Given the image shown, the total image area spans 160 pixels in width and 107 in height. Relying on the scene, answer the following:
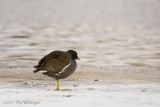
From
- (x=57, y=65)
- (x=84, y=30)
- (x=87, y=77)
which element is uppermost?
(x=84, y=30)

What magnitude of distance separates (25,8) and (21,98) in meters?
36.2

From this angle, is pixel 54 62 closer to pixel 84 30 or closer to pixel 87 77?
pixel 87 77

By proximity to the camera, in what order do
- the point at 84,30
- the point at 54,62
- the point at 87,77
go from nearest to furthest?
the point at 54,62, the point at 87,77, the point at 84,30

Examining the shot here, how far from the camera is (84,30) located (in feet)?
102

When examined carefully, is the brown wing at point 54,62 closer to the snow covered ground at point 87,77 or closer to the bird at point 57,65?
the bird at point 57,65

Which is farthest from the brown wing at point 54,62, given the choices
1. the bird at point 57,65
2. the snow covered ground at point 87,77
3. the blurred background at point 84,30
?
the blurred background at point 84,30

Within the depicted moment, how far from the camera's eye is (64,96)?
721 cm

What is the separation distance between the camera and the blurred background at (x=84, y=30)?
16.2m

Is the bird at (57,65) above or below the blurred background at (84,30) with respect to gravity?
below

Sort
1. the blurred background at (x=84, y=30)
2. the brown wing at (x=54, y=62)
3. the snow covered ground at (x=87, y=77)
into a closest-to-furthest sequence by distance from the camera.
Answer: the snow covered ground at (x=87, y=77)
the brown wing at (x=54, y=62)
the blurred background at (x=84, y=30)

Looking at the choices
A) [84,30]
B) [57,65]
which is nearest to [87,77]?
[57,65]

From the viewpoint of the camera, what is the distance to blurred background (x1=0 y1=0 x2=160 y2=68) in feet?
53.3

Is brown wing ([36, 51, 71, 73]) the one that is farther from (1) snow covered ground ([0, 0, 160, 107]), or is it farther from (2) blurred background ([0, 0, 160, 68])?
(2) blurred background ([0, 0, 160, 68])

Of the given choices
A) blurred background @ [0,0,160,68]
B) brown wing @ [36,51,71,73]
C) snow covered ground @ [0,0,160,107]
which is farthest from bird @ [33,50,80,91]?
blurred background @ [0,0,160,68]
